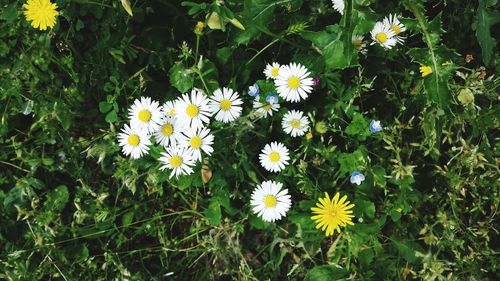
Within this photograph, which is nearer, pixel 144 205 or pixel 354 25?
pixel 354 25

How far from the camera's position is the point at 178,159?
204 centimetres

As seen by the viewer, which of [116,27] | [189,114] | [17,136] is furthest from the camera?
[17,136]

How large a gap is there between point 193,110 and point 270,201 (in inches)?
18.8

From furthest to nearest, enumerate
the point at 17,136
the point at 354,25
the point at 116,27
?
the point at 17,136
the point at 116,27
the point at 354,25

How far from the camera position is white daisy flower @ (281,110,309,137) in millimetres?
2141

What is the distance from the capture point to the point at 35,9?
203cm

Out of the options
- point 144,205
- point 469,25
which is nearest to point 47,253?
point 144,205

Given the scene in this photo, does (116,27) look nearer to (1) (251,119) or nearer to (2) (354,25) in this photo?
(1) (251,119)

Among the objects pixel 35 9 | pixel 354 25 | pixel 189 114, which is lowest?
pixel 189 114

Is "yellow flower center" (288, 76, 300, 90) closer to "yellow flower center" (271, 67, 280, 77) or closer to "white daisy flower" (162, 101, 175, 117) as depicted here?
"yellow flower center" (271, 67, 280, 77)

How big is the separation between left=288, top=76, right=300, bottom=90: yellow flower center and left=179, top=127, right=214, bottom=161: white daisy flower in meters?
0.37

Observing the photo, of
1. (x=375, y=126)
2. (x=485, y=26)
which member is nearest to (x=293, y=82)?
(x=375, y=126)

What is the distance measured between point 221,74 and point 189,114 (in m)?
0.34

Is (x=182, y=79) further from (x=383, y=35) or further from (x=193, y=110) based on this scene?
(x=383, y=35)
